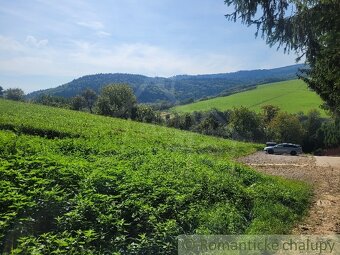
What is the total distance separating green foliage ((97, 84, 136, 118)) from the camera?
94.4m

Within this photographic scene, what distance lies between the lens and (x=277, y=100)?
489 feet

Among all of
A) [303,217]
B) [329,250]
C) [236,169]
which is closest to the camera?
[329,250]

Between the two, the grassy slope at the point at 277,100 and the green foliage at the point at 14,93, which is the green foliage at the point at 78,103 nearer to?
the green foliage at the point at 14,93

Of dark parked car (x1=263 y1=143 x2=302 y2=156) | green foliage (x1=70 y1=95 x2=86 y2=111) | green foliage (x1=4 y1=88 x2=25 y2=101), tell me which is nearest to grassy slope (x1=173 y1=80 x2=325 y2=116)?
green foliage (x1=70 y1=95 x2=86 y2=111)

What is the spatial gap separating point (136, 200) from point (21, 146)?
6268mm

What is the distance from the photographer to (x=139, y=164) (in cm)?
1320

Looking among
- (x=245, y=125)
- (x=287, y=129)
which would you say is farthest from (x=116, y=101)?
(x=287, y=129)

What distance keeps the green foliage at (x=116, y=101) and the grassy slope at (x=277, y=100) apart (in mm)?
51636

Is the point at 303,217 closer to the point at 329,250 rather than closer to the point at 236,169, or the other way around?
the point at 329,250

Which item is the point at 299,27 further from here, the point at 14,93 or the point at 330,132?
the point at 14,93

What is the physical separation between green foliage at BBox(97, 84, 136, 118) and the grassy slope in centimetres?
5164

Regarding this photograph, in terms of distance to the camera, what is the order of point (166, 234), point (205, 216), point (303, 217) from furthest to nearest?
1. point (303, 217)
2. point (205, 216)
3. point (166, 234)

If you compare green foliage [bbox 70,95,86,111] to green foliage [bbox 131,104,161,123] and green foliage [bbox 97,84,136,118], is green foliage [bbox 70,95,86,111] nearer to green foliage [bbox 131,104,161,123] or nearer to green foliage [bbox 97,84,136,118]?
green foliage [bbox 97,84,136,118]

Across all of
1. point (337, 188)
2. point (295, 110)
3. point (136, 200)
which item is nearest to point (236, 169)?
point (337, 188)
